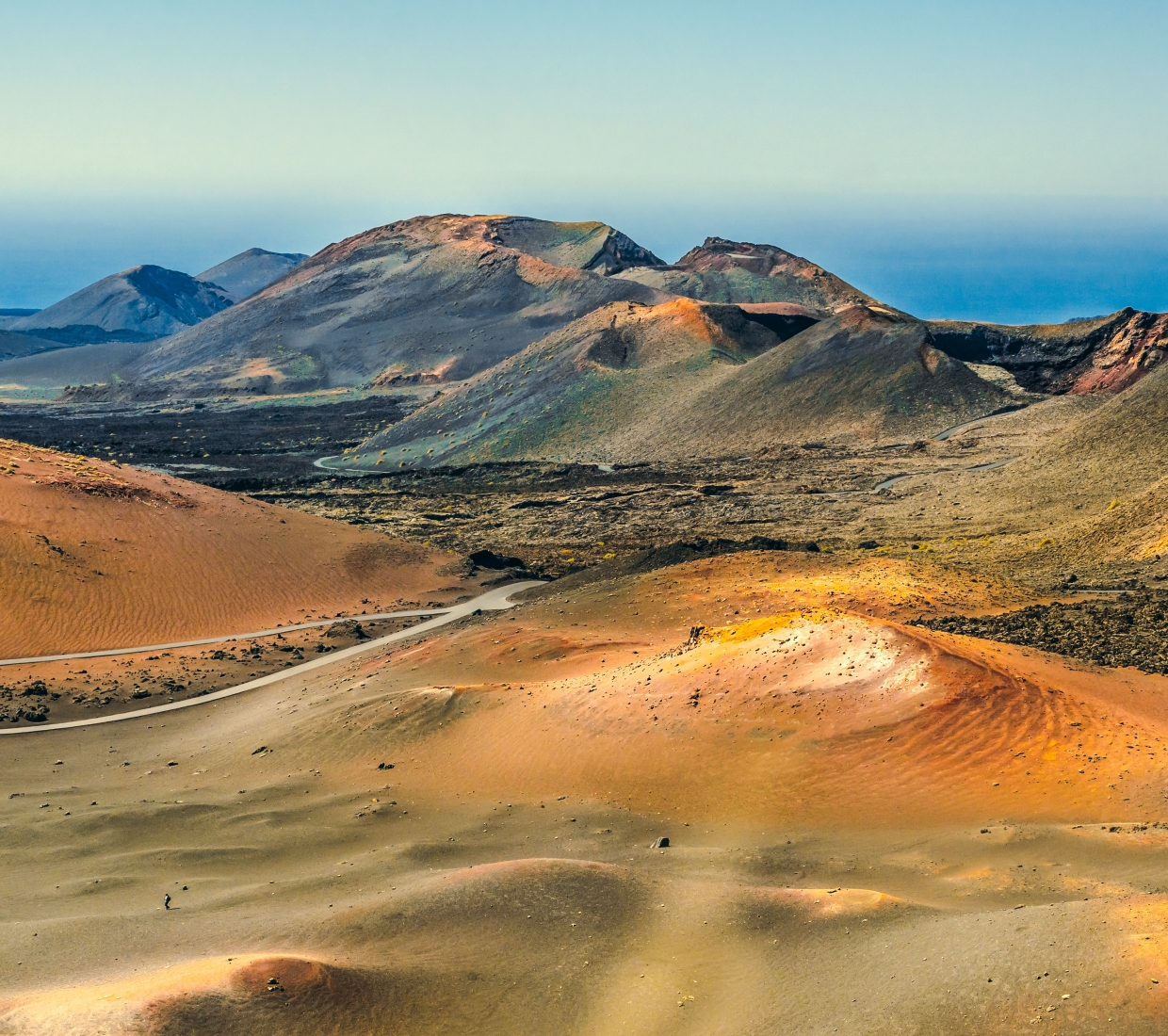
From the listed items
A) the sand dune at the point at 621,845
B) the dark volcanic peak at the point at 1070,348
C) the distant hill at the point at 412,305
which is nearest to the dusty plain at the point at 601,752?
the sand dune at the point at 621,845

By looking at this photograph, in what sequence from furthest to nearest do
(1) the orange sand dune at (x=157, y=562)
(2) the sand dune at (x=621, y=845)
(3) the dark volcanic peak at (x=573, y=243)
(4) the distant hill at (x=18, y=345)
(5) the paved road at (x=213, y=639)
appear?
(4) the distant hill at (x=18, y=345) → (3) the dark volcanic peak at (x=573, y=243) → (1) the orange sand dune at (x=157, y=562) → (5) the paved road at (x=213, y=639) → (2) the sand dune at (x=621, y=845)

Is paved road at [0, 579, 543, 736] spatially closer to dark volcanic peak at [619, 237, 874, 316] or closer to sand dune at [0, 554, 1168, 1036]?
sand dune at [0, 554, 1168, 1036]

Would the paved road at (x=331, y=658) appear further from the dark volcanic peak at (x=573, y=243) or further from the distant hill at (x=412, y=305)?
the dark volcanic peak at (x=573, y=243)

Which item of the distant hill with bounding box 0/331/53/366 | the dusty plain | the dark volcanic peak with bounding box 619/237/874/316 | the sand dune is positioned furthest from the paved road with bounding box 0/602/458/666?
the distant hill with bounding box 0/331/53/366

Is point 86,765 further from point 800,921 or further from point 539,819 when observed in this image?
point 800,921

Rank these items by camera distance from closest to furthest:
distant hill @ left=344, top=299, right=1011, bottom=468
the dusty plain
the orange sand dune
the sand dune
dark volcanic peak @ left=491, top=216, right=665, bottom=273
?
1. the sand dune
2. the dusty plain
3. the orange sand dune
4. distant hill @ left=344, top=299, right=1011, bottom=468
5. dark volcanic peak @ left=491, top=216, right=665, bottom=273

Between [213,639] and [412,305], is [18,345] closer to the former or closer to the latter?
[412,305]
